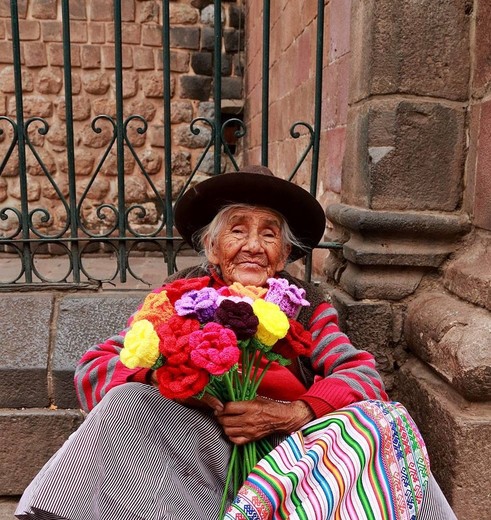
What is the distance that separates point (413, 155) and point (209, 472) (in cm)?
135

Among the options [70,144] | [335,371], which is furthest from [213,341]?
[70,144]

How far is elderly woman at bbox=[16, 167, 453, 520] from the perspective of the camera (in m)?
1.36

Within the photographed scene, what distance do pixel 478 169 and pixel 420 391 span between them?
826mm

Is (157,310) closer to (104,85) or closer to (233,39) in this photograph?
(104,85)

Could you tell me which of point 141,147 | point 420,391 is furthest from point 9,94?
point 420,391

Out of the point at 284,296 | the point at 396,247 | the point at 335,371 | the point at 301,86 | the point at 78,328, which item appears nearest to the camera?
the point at 284,296

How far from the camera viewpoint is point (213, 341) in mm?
1328

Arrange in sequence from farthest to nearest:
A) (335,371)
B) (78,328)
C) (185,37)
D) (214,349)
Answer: (185,37), (78,328), (335,371), (214,349)

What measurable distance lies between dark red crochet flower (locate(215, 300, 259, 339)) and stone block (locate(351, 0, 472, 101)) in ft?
3.78

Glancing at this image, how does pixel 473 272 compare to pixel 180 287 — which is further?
pixel 473 272

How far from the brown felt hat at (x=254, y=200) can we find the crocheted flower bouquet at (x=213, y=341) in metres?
0.35

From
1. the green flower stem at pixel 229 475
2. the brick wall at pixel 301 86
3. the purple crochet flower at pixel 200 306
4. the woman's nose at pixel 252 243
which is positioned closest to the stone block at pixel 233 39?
the brick wall at pixel 301 86

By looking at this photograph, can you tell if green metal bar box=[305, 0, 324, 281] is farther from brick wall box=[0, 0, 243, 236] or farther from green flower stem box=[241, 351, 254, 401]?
brick wall box=[0, 0, 243, 236]

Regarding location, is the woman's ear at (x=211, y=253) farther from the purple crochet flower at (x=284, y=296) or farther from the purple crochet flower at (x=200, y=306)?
the purple crochet flower at (x=200, y=306)
